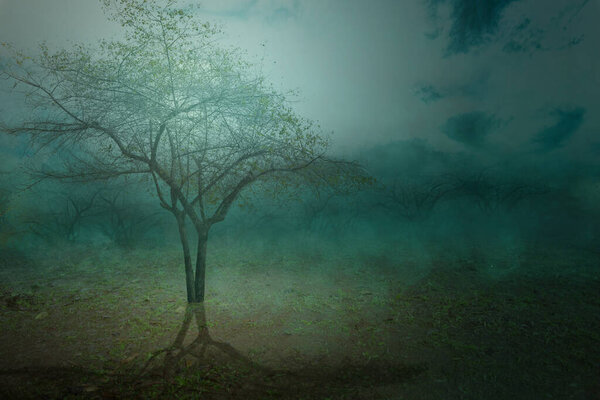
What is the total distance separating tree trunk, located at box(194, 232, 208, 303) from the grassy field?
1.23ft

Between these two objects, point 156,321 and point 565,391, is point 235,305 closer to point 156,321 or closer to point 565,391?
point 156,321

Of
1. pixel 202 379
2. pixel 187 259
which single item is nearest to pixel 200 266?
pixel 187 259

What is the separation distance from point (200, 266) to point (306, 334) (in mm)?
3078

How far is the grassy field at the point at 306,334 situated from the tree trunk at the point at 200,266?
374mm

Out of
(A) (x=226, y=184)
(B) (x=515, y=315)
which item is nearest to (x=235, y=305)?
(A) (x=226, y=184)

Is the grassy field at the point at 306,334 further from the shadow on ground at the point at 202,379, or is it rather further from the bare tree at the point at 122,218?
the bare tree at the point at 122,218

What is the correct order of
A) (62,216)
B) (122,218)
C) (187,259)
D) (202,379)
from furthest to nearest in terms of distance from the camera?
(122,218) → (62,216) → (187,259) → (202,379)

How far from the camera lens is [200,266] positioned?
773cm

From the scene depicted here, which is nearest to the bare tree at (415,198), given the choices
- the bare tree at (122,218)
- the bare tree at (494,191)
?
the bare tree at (494,191)

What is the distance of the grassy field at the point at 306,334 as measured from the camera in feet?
14.2

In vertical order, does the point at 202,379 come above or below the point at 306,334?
below

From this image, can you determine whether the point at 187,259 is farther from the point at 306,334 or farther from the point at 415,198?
the point at 415,198

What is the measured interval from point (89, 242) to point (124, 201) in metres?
2.76

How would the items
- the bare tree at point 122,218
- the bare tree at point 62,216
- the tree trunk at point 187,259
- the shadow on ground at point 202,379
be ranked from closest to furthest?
the shadow on ground at point 202,379, the tree trunk at point 187,259, the bare tree at point 62,216, the bare tree at point 122,218
